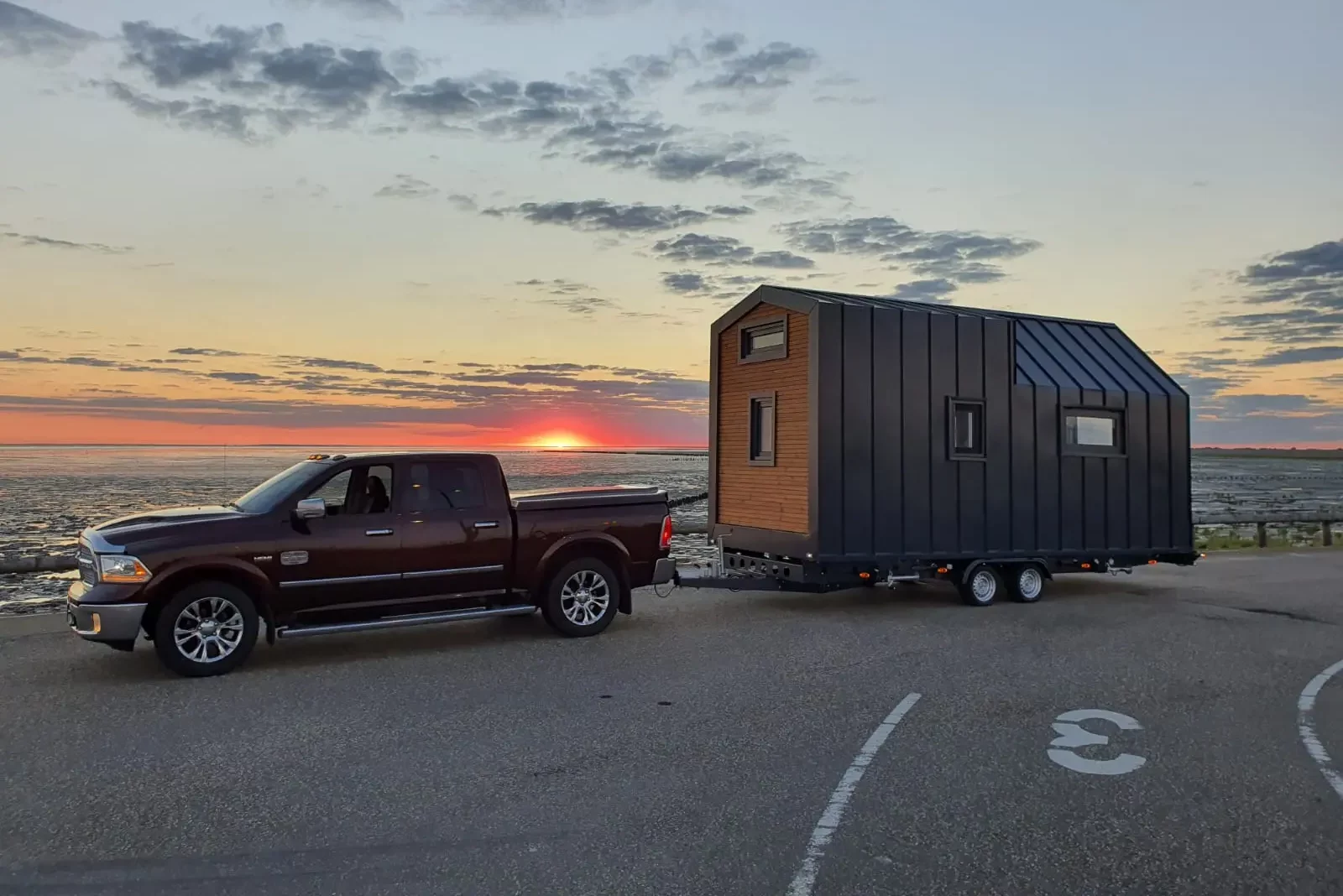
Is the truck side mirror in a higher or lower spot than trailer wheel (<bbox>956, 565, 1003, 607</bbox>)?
higher

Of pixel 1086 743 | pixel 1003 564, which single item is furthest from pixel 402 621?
pixel 1003 564

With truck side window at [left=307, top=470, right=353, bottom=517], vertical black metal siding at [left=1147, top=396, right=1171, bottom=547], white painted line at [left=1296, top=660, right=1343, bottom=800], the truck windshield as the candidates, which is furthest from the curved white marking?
vertical black metal siding at [left=1147, top=396, right=1171, bottom=547]

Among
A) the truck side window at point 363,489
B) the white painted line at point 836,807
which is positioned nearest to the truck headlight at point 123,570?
the truck side window at point 363,489

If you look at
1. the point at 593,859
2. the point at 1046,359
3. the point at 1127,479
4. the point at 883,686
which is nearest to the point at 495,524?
the point at 883,686

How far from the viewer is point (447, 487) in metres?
10.3

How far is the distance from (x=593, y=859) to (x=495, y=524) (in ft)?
19.0

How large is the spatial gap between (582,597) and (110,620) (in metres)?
4.18

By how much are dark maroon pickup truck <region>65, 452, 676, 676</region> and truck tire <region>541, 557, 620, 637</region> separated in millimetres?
14

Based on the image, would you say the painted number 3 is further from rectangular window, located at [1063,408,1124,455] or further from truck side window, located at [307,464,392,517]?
rectangular window, located at [1063,408,1124,455]

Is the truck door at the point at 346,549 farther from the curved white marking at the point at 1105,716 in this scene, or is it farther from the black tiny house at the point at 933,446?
the curved white marking at the point at 1105,716

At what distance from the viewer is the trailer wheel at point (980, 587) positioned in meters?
13.1

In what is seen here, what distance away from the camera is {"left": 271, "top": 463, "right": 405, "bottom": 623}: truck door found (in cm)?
930

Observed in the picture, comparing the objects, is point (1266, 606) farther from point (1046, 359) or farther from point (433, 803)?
point (433, 803)

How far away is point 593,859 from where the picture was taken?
480cm
